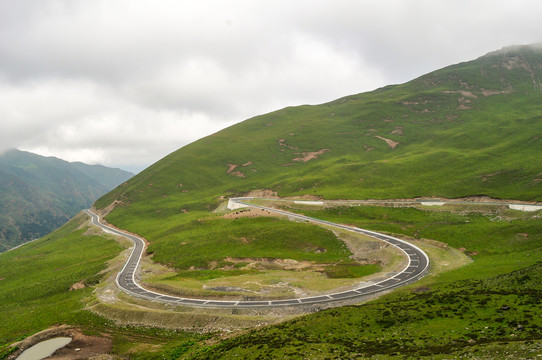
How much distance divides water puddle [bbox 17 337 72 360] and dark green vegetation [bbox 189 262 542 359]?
787 inches

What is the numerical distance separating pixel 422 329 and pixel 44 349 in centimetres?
4446

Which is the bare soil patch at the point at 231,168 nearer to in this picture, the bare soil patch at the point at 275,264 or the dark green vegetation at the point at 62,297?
the dark green vegetation at the point at 62,297

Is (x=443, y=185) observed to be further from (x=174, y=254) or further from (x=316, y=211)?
(x=174, y=254)

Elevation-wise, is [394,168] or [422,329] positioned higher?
[394,168]

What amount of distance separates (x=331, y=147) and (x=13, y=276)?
6399 inches

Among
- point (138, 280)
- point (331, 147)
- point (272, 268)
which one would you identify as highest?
point (331, 147)

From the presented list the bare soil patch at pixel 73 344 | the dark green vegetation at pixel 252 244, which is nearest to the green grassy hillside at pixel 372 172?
the dark green vegetation at pixel 252 244

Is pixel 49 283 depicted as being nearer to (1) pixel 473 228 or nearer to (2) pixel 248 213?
(2) pixel 248 213

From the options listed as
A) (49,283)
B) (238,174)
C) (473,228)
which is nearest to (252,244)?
(49,283)

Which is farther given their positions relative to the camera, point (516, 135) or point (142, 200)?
point (142, 200)

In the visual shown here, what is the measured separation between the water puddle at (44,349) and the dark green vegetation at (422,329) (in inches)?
787

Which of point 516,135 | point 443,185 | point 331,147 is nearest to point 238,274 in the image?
point 443,185

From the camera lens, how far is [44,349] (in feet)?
126

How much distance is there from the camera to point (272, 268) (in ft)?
225
